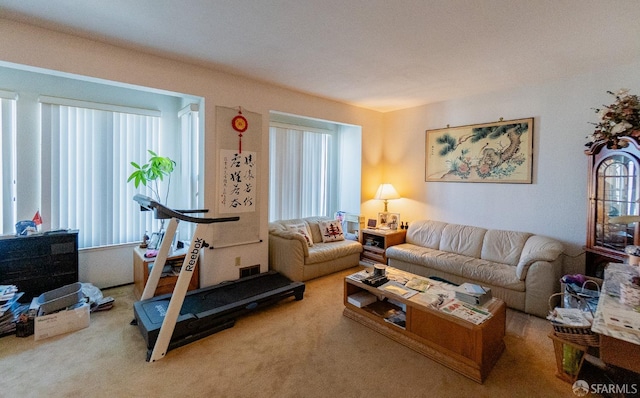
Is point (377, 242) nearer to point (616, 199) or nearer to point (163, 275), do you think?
point (616, 199)

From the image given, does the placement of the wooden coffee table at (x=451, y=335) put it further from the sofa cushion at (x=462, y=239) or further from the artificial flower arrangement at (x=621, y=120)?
the artificial flower arrangement at (x=621, y=120)

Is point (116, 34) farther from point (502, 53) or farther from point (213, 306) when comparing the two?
point (502, 53)

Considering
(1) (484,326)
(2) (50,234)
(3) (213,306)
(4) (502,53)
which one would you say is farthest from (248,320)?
(4) (502,53)

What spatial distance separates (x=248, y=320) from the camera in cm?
277

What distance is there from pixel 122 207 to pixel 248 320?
7.33ft

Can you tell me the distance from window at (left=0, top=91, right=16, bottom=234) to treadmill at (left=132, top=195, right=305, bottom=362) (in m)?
1.72

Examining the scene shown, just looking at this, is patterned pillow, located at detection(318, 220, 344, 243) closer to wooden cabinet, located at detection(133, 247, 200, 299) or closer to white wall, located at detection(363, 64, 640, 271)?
white wall, located at detection(363, 64, 640, 271)

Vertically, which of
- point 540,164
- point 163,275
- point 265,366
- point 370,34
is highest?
point 370,34

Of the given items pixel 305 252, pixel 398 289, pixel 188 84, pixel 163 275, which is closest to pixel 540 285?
pixel 398 289

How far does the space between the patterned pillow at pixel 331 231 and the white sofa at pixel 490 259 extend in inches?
33.6

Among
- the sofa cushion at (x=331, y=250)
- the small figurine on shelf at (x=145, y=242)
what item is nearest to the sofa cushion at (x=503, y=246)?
the sofa cushion at (x=331, y=250)

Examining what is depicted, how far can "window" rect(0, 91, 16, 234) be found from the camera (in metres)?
2.88

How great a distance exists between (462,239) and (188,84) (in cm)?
384

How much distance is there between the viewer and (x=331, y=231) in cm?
454
